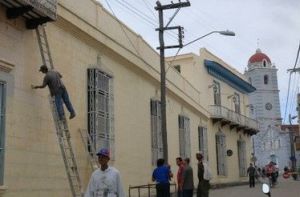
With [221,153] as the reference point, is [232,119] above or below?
above

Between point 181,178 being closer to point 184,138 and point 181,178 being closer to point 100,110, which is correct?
point 100,110

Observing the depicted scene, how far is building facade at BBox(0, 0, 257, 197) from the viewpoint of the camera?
11.3 meters

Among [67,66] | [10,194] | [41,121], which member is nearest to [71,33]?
[67,66]

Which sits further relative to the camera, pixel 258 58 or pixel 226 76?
pixel 258 58

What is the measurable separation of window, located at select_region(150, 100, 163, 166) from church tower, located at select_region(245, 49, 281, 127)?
6387 cm

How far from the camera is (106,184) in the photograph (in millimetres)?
7273

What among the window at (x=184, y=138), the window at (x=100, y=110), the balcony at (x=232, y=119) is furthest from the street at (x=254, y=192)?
the window at (x=100, y=110)

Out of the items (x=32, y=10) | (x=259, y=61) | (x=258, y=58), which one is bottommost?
(x=32, y=10)

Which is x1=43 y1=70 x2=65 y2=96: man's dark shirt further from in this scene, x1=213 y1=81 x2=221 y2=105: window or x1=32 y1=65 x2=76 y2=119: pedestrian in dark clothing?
x1=213 y1=81 x2=221 y2=105: window

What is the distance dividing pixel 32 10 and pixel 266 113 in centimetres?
7691

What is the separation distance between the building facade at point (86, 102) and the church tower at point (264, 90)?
57877mm

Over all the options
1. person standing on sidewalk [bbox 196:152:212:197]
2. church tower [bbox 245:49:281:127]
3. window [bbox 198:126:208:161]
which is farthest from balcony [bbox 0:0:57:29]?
church tower [bbox 245:49:281:127]

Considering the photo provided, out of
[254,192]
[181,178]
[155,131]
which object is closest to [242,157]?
[254,192]

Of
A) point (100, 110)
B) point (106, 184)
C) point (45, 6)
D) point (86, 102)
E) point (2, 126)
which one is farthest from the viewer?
point (100, 110)
